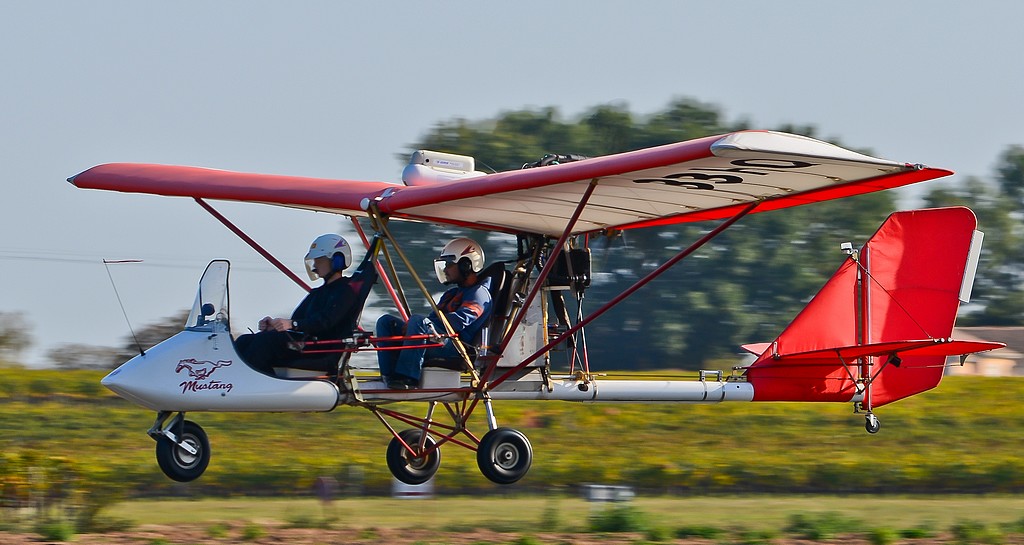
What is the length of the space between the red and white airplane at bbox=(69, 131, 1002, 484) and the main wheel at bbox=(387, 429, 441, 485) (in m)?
0.02

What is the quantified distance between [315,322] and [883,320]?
6141mm

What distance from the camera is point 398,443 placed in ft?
42.0

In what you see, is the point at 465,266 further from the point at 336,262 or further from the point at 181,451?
the point at 181,451

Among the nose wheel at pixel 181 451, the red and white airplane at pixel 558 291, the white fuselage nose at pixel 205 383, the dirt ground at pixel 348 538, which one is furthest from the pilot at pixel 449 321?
the nose wheel at pixel 181 451

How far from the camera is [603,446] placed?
23.0 meters

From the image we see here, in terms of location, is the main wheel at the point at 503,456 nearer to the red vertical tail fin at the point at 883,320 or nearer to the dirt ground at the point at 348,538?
the dirt ground at the point at 348,538

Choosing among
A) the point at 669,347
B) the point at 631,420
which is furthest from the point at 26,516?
the point at 669,347

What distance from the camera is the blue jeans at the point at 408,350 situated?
1120 cm

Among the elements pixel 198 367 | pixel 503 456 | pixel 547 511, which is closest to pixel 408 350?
pixel 503 456

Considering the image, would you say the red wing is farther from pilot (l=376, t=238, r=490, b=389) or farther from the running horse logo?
the running horse logo

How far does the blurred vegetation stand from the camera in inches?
790

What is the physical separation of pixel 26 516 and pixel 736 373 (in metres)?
7.50

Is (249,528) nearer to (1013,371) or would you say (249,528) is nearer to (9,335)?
(9,335)

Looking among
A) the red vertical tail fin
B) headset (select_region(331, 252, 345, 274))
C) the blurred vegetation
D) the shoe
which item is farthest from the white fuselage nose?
the blurred vegetation
